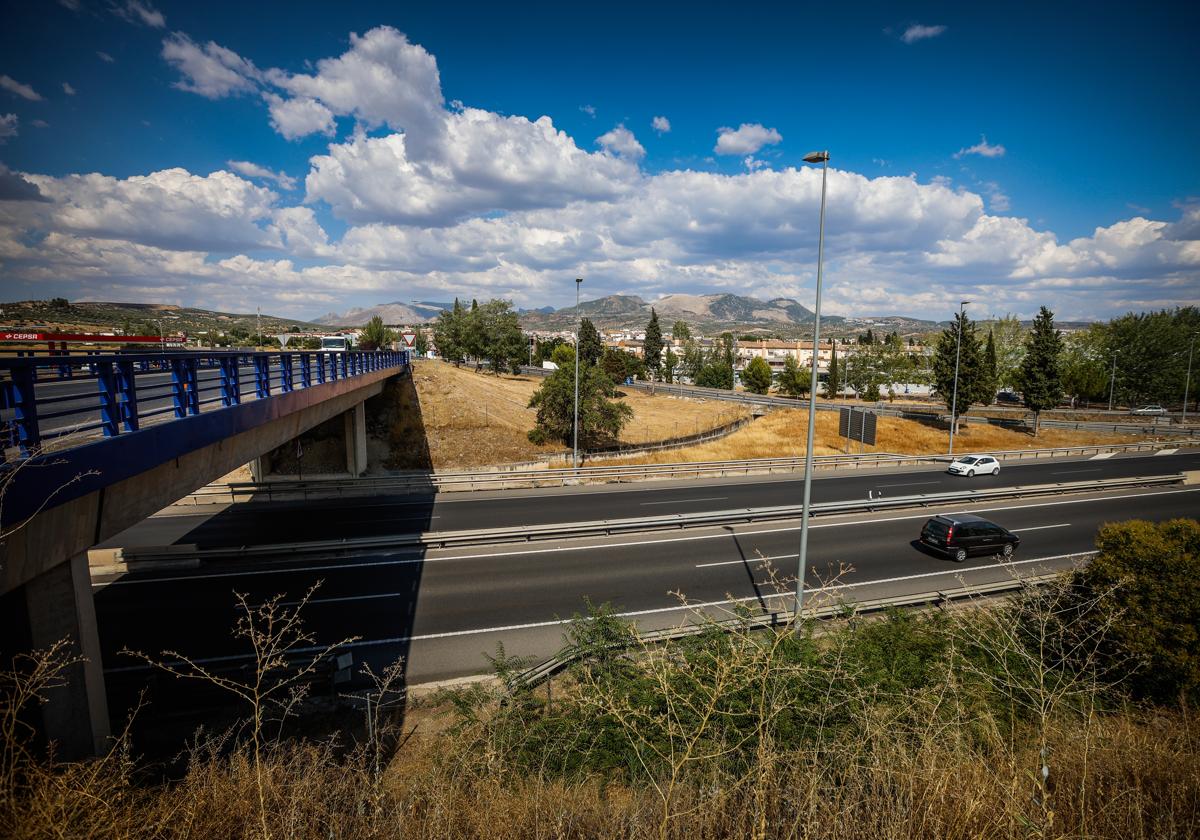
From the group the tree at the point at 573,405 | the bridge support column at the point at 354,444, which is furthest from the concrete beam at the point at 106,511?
the tree at the point at 573,405

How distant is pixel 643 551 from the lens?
17359 millimetres

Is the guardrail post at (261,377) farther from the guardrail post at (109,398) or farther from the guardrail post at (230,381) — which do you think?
the guardrail post at (109,398)

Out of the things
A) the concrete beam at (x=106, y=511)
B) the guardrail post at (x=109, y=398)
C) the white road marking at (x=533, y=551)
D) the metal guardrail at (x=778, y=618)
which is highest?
the guardrail post at (x=109, y=398)

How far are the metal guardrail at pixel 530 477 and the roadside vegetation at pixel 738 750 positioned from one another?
13.6 m

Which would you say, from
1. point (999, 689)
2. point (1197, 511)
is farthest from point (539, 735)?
point (1197, 511)

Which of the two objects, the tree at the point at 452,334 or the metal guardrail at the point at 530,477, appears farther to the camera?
the tree at the point at 452,334

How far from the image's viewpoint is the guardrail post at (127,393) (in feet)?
23.7

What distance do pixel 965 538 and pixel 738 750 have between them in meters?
14.4

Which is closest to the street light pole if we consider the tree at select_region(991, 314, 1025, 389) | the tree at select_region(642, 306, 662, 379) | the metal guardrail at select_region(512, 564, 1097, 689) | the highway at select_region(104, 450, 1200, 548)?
the tree at select_region(991, 314, 1025, 389)

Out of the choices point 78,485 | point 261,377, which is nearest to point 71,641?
point 78,485

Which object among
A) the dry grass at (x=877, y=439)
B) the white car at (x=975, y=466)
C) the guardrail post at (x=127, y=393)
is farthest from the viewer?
the dry grass at (x=877, y=439)

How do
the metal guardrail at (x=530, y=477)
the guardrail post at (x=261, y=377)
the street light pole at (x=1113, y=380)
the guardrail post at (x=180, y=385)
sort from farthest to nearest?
the street light pole at (x=1113, y=380)
the metal guardrail at (x=530, y=477)
the guardrail post at (x=261, y=377)
the guardrail post at (x=180, y=385)

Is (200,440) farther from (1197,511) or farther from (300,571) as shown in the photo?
(1197,511)

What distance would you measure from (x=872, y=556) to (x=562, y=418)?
21.0m
